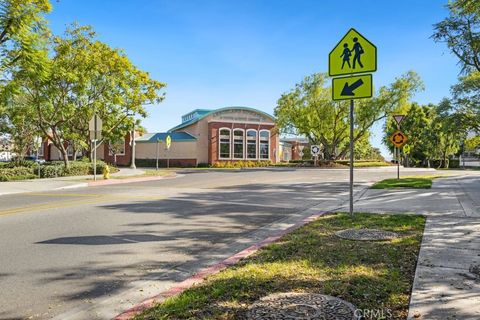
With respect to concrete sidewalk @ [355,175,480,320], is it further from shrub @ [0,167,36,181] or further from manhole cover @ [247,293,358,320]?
shrub @ [0,167,36,181]

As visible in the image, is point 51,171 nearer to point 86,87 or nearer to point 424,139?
point 86,87

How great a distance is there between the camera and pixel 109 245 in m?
6.71

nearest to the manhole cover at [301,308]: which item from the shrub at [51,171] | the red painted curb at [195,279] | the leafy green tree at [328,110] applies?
the red painted curb at [195,279]

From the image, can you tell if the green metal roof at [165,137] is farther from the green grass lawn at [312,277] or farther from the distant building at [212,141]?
the green grass lawn at [312,277]

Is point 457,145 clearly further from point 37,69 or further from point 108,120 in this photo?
point 37,69

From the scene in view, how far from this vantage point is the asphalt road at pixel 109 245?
435 centimetres

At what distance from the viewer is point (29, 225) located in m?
8.42

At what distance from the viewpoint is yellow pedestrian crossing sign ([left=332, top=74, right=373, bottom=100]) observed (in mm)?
8094

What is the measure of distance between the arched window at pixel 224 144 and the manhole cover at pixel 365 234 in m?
43.2

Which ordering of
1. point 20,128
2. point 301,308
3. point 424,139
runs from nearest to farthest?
point 301,308, point 20,128, point 424,139

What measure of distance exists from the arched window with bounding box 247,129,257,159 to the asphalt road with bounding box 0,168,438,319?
129 feet

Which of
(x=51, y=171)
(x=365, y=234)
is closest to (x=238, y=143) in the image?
(x=51, y=171)

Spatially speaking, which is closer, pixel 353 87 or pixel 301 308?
pixel 301 308

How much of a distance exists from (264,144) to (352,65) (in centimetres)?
4509
